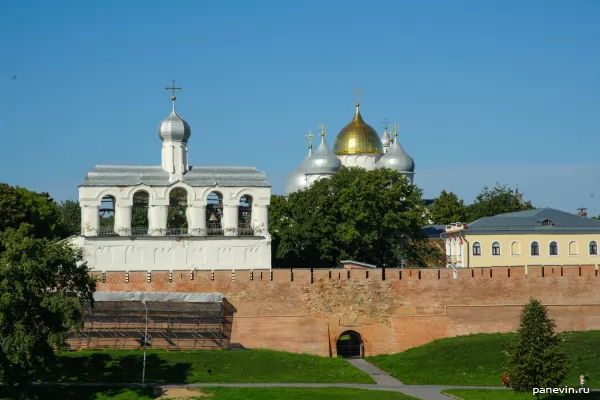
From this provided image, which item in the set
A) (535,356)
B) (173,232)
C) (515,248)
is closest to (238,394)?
(535,356)

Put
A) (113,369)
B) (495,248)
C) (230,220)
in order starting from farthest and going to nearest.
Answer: (495,248), (230,220), (113,369)

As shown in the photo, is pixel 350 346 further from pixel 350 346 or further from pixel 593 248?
pixel 593 248

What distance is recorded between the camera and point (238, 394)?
3881cm

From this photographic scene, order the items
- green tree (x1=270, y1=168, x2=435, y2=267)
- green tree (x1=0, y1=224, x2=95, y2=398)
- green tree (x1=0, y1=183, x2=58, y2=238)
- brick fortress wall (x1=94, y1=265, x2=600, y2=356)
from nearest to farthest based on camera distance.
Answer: green tree (x1=0, y1=224, x2=95, y2=398) < brick fortress wall (x1=94, y1=265, x2=600, y2=356) < green tree (x1=0, y1=183, x2=58, y2=238) < green tree (x1=270, y1=168, x2=435, y2=267)

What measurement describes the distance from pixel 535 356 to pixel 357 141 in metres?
48.5

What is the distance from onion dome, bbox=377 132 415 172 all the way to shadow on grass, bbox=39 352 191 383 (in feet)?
142

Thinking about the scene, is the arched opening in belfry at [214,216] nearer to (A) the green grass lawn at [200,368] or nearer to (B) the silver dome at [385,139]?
(A) the green grass lawn at [200,368]

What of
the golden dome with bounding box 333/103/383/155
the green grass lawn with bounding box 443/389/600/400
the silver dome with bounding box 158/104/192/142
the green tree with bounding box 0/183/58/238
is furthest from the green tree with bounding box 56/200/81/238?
the green grass lawn with bounding box 443/389/600/400

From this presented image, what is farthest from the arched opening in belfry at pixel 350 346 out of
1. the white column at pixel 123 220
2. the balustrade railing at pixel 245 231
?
the white column at pixel 123 220

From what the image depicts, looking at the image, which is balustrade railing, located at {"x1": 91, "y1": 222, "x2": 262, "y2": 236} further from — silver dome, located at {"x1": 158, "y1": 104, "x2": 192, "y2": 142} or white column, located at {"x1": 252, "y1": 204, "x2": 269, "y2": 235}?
silver dome, located at {"x1": 158, "y1": 104, "x2": 192, "y2": 142}

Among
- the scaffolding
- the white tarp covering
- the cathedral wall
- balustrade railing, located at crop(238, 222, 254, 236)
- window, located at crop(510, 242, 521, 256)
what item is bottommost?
the scaffolding

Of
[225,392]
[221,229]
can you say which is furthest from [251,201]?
[225,392]

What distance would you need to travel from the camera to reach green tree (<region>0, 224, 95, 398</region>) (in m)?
37.2

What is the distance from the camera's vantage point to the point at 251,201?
5350cm
